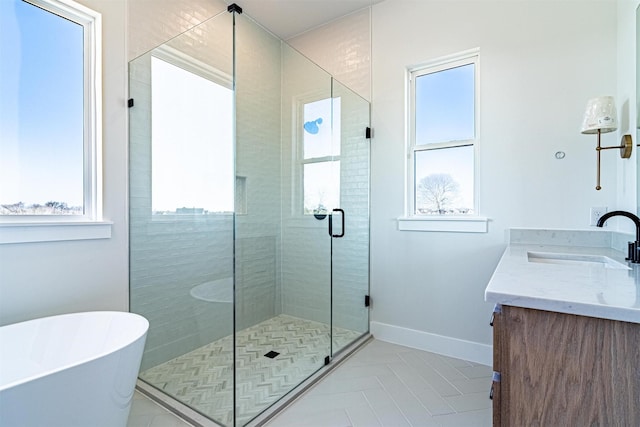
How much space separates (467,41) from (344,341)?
2.62 m

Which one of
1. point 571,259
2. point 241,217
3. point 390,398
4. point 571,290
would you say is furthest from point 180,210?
point 571,259

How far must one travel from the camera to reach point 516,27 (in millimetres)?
2146

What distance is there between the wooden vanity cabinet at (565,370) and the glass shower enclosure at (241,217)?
1.36 meters

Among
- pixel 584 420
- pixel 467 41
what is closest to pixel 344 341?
pixel 584 420

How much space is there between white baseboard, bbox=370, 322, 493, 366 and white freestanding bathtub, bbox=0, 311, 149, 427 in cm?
195

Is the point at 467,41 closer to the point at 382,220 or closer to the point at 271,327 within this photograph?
the point at 382,220

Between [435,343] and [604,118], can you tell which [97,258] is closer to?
[435,343]

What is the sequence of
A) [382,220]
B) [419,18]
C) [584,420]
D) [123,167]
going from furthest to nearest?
1. [382,220]
2. [419,18]
3. [123,167]
4. [584,420]

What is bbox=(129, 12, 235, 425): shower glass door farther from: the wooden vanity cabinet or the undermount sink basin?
the undermount sink basin

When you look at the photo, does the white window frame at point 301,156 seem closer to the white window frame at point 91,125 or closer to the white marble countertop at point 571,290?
the white window frame at point 91,125

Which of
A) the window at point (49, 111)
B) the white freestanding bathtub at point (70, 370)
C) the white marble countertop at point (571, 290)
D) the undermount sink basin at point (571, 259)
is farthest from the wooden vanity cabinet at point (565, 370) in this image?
the window at point (49, 111)

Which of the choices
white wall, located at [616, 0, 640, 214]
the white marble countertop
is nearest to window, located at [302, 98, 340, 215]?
the white marble countertop

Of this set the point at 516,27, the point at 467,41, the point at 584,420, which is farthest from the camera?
the point at 467,41

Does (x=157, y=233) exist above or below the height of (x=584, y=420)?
above
